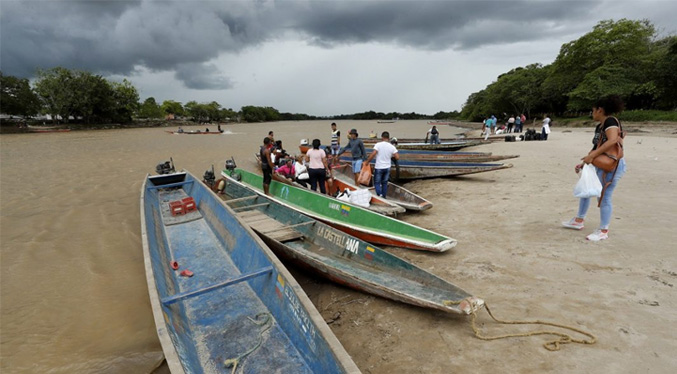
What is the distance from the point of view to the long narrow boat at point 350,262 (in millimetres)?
3422

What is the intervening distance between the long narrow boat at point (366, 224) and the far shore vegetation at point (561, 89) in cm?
3225

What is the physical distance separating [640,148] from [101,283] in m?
20.3

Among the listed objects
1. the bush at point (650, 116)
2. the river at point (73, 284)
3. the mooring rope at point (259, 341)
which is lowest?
the river at point (73, 284)

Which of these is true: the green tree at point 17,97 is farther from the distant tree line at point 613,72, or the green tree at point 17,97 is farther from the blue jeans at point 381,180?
the distant tree line at point 613,72

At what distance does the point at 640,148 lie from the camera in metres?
13.8

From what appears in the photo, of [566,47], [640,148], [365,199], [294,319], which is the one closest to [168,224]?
[365,199]

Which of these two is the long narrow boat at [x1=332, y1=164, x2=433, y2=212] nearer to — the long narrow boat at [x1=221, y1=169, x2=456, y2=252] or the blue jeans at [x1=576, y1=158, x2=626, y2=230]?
the long narrow boat at [x1=221, y1=169, x2=456, y2=252]

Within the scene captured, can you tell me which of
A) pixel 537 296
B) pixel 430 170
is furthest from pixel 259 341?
pixel 430 170

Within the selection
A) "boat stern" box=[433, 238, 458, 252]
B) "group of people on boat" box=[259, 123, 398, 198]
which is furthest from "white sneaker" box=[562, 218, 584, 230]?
"group of people on boat" box=[259, 123, 398, 198]

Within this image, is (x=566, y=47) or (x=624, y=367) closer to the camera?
(x=624, y=367)

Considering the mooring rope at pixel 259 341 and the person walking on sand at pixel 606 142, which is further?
the person walking on sand at pixel 606 142

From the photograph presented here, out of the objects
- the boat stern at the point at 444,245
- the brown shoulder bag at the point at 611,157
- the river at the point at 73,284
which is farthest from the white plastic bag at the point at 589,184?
the river at the point at 73,284

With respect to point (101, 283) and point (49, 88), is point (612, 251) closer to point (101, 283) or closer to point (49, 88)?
point (101, 283)

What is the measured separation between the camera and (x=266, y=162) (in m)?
8.02
